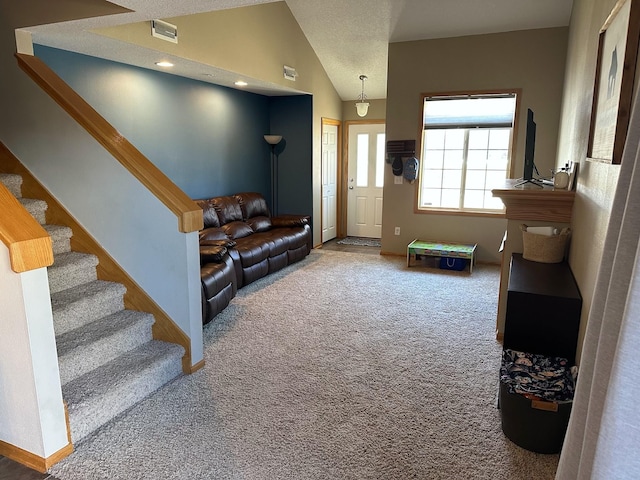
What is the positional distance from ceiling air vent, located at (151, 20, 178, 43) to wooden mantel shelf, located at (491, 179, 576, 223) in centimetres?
290

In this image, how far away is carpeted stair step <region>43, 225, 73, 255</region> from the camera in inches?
119

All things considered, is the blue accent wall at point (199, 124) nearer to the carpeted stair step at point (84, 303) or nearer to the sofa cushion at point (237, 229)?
the sofa cushion at point (237, 229)

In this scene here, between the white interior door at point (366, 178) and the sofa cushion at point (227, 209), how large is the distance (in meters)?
2.58

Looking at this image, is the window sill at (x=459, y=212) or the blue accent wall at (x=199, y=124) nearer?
the blue accent wall at (x=199, y=124)

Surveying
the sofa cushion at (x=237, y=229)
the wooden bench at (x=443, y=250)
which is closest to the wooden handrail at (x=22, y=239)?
the sofa cushion at (x=237, y=229)

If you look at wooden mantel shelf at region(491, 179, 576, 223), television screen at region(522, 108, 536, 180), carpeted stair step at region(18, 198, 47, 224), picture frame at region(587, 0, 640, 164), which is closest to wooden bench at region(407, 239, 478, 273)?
television screen at region(522, 108, 536, 180)

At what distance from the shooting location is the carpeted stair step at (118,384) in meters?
2.29

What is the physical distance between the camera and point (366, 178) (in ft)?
25.0

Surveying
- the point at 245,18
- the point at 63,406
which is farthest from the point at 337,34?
the point at 63,406

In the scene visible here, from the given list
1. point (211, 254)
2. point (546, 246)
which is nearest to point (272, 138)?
point (211, 254)

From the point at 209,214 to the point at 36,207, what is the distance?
7.30 ft

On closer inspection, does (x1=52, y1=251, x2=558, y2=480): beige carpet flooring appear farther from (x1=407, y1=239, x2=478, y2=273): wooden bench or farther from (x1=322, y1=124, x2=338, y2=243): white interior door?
(x1=322, y1=124, x2=338, y2=243): white interior door

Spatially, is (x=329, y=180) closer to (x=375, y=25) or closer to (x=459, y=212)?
(x=459, y=212)

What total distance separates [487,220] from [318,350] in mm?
3613
